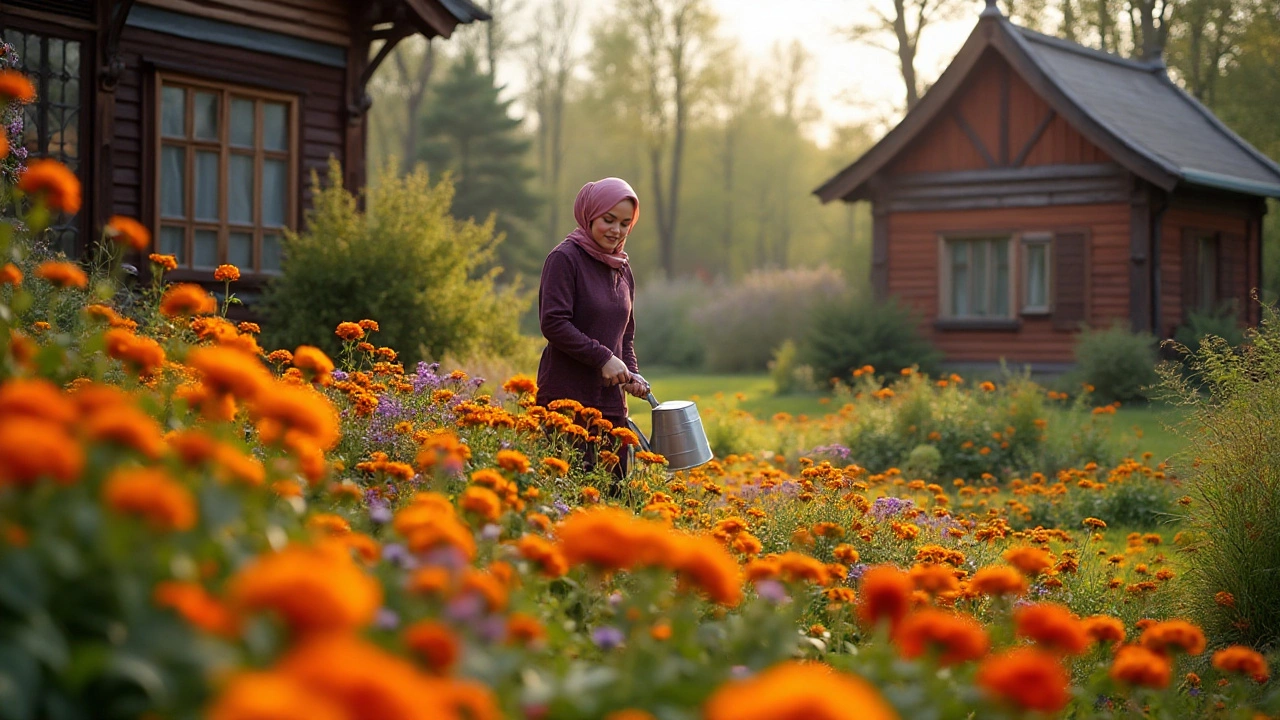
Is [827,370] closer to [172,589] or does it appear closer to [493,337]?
[493,337]

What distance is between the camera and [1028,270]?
1762 centimetres

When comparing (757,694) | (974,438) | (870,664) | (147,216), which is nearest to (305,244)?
(147,216)

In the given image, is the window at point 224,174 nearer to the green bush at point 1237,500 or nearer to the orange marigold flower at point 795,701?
the green bush at point 1237,500

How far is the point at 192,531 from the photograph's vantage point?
1806mm

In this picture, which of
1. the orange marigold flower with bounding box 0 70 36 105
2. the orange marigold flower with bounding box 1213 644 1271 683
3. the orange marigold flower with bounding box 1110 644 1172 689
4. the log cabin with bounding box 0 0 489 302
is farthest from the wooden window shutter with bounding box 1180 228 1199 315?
the orange marigold flower with bounding box 0 70 36 105

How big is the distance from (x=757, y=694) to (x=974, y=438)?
9124 mm

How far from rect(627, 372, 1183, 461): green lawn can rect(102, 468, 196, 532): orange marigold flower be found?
6682mm

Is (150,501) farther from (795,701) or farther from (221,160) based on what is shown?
(221,160)

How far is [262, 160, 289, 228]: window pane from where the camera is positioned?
11.5m

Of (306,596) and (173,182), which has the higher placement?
(173,182)

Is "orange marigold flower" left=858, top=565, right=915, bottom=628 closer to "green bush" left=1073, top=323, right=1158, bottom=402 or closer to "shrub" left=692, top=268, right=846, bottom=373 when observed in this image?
"green bush" left=1073, top=323, right=1158, bottom=402

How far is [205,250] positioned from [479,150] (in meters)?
24.5

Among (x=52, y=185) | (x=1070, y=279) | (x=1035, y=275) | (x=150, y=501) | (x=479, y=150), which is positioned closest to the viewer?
(x=150, y=501)

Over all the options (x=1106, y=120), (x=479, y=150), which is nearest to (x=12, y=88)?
(x=1106, y=120)
